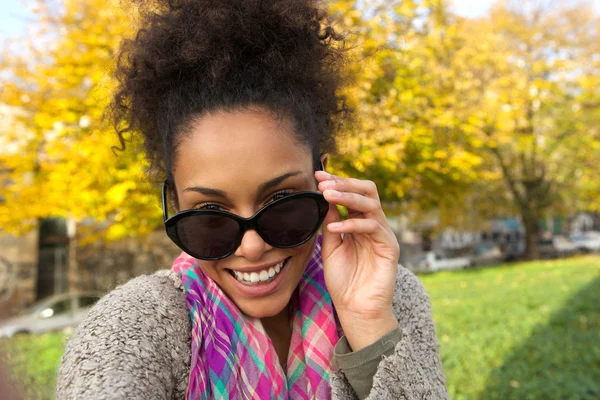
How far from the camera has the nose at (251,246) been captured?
149cm

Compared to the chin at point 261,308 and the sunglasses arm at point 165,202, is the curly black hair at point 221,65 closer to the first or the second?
the sunglasses arm at point 165,202

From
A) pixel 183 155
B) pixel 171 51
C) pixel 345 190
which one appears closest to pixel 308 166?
pixel 345 190

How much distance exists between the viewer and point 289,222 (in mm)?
1507

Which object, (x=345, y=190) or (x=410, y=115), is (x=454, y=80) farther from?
(x=345, y=190)

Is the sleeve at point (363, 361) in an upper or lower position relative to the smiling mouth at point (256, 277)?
lower

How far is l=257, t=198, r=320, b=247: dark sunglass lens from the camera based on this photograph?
1.48 metres

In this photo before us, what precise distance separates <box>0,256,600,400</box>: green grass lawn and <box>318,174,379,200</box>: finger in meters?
1.68

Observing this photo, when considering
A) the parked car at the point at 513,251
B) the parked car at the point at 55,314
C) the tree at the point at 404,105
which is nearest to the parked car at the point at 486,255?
the parked car at the point at 513,251

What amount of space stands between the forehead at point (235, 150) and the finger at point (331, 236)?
7.8 inches

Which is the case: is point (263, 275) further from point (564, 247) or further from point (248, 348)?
point (564, 247)

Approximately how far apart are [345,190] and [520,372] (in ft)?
14.4

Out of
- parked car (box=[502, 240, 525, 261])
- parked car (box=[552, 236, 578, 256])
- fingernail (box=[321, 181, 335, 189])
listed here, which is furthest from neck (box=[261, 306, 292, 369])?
parked car (box=[552, 236, 578, 256])

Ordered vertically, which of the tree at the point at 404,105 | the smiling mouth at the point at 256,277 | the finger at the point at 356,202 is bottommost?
the smiling mouth at the point at 256,277

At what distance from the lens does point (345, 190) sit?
61.4 inches
